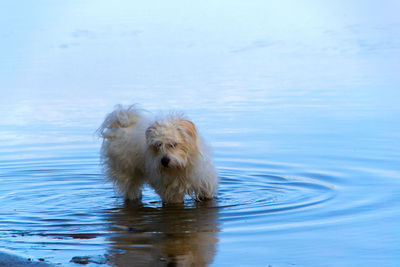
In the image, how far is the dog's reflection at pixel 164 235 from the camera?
5.72 meters

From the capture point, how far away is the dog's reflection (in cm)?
572

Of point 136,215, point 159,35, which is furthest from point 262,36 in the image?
point 136,215

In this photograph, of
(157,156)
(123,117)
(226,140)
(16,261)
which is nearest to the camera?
(16,261)

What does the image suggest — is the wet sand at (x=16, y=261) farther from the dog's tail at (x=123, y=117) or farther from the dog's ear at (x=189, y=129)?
the dog's tail at (x=123, y=117)

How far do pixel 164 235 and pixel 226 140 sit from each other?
463 cm

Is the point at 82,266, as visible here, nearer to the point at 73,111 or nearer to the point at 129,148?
the point at 129,148

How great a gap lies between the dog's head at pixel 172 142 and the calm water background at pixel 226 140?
1.86ft

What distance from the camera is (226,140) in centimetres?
1113

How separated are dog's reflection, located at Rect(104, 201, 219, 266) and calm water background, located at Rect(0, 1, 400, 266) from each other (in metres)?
A: 0.02

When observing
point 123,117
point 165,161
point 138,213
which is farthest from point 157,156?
point 123,117

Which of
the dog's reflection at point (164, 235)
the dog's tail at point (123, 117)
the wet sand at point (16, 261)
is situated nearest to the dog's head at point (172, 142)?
the dog's reflection at point (164, 235)

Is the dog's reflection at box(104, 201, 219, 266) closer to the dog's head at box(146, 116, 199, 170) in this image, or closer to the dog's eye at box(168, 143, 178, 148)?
the dog's head at box(146, 116, 199, 170)

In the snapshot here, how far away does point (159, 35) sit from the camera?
26547mm

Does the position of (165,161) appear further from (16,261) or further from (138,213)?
(16,261)
